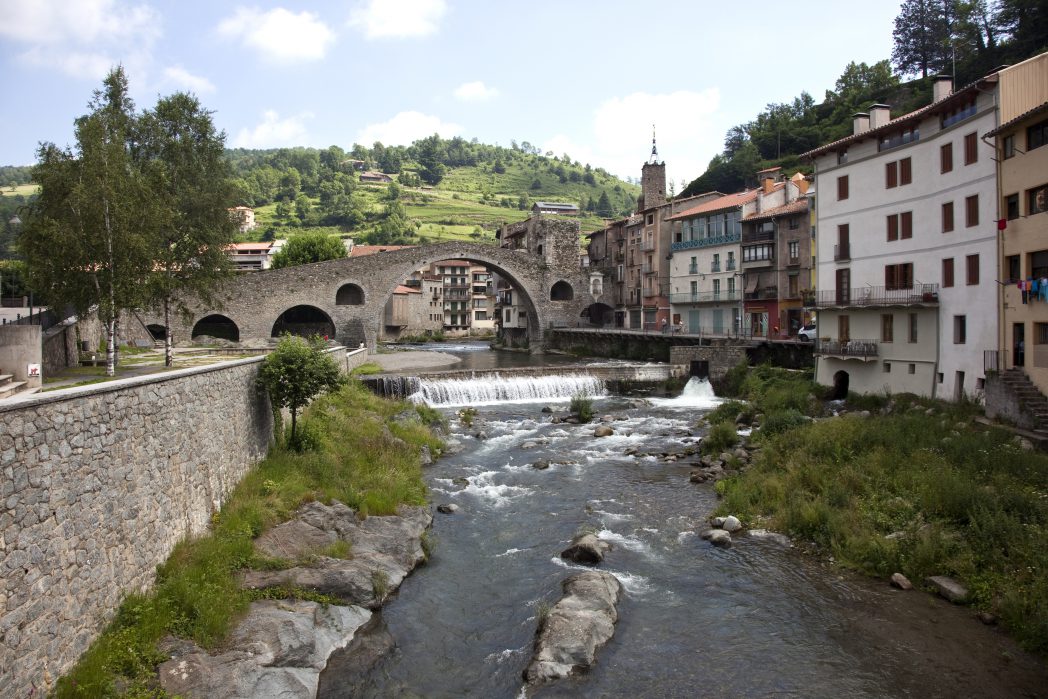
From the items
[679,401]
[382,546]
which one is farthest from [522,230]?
[382,546]

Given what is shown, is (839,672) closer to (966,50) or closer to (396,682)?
(396,682)

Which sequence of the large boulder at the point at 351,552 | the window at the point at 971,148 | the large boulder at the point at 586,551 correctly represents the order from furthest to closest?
1. the window at the point at 971,148
2. the large boulder at the point at 586,551
3. the large boulder at the point at 351,552

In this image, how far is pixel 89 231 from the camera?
16953 millimetres

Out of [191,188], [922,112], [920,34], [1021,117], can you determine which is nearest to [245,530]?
[191,188]

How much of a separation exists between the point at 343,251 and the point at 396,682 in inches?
2561

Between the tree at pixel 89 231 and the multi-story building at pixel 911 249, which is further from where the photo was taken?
the multi-story building at pixel 911 249

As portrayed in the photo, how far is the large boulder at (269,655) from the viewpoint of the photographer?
25.6 feet

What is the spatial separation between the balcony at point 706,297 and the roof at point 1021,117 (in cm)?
2652

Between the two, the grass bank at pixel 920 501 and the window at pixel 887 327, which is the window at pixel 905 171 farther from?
the grass bank at pixel 920 501

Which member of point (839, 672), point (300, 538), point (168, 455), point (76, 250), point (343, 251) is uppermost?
point (343, 251)

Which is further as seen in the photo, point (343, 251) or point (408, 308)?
point (408, 308)

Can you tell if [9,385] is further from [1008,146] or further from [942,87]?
[942,87]

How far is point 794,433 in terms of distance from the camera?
19297 mm

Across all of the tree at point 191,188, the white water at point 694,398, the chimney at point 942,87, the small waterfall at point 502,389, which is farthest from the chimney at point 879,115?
the tree at point 191,188
